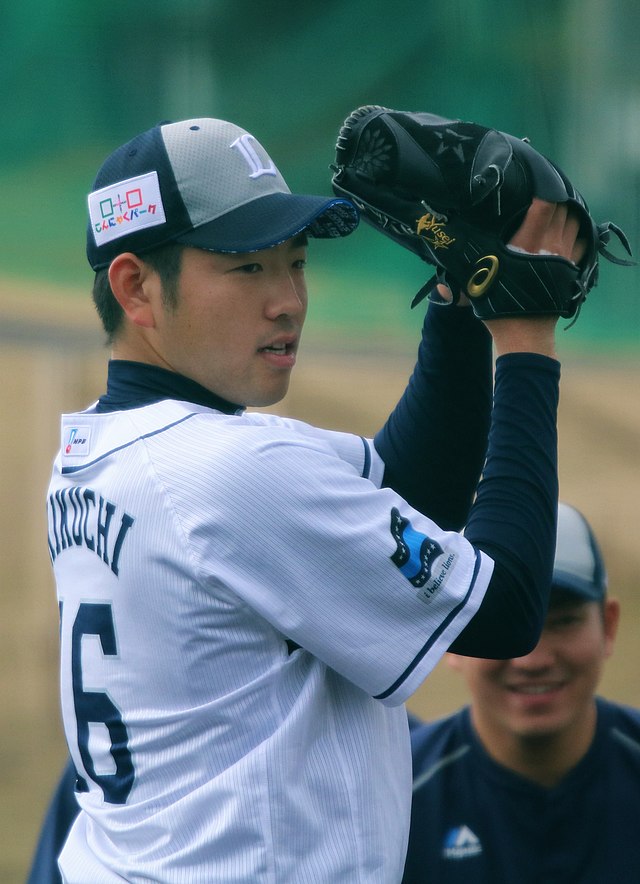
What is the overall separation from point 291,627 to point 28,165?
3.35 metres

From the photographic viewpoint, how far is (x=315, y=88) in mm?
4223

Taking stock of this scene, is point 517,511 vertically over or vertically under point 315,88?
under

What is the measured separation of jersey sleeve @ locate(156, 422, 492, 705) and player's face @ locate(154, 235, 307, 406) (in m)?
0.15

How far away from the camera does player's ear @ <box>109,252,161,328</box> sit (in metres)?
1.41

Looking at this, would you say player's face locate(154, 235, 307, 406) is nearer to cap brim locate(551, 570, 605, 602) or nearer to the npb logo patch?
the npb logo patch

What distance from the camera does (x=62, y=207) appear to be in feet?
13.9

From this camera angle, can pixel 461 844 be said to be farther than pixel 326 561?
Yes

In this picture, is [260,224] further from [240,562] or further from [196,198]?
[240,562]

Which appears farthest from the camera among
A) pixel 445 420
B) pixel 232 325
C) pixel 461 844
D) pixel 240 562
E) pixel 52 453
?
pixel 52 453

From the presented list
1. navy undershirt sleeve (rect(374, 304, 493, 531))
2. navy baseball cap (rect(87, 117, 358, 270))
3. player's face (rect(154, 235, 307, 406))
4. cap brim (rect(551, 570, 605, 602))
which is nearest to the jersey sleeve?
player's face (rect(154, 235, 307, 406))

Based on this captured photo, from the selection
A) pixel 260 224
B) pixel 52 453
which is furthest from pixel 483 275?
pixel 52 453

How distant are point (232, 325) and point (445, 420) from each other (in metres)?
0.38

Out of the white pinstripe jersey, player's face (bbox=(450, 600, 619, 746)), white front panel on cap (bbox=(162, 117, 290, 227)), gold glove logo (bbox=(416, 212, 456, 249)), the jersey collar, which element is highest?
white front panel on cap (bbox=(162, 117, 290, 227))

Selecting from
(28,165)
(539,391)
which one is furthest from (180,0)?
(539,391)
